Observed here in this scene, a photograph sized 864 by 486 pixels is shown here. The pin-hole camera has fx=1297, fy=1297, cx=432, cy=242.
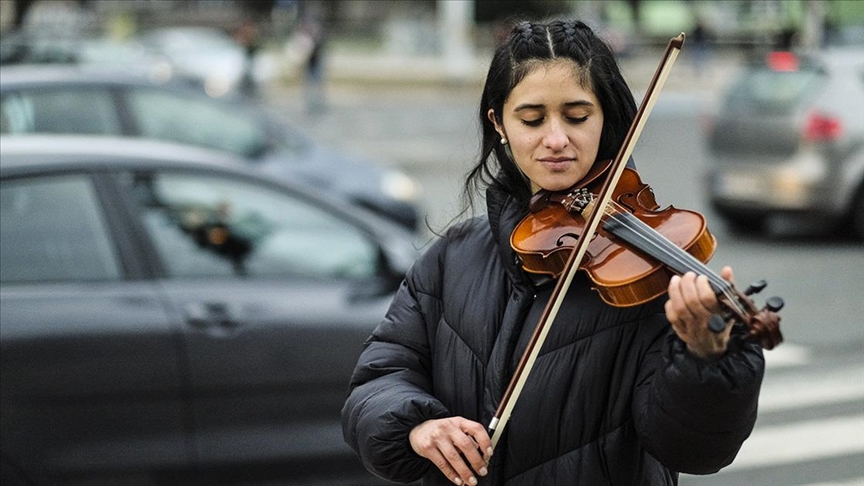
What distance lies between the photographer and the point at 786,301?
28.5 ft

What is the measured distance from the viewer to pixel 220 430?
4.24 metres

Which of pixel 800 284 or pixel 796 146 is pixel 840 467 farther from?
pixel 796 146

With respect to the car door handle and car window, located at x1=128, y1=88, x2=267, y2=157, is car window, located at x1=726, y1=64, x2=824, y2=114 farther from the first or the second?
the car door handle

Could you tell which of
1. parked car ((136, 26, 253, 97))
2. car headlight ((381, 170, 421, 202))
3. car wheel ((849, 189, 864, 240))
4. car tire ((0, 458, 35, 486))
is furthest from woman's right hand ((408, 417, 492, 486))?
parked car ((136, 26, 253, 97))

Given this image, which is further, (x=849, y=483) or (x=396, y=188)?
(x=396, y=188)

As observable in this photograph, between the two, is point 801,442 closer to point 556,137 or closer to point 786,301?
point 786,301

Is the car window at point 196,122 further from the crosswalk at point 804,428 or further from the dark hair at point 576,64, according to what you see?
the dark hair at point 576,64

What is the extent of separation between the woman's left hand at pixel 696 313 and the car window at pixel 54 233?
9.09ft

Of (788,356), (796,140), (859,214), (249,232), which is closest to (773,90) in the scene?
(796,140)

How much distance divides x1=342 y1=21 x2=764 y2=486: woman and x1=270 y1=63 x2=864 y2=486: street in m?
0.27

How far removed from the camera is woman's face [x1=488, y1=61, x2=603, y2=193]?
2.15m

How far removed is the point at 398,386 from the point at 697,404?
1.95 feet

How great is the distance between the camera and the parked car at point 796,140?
10.2 meters

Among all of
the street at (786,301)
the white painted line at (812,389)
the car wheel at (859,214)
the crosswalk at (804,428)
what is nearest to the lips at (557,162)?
the street at (786,301)
